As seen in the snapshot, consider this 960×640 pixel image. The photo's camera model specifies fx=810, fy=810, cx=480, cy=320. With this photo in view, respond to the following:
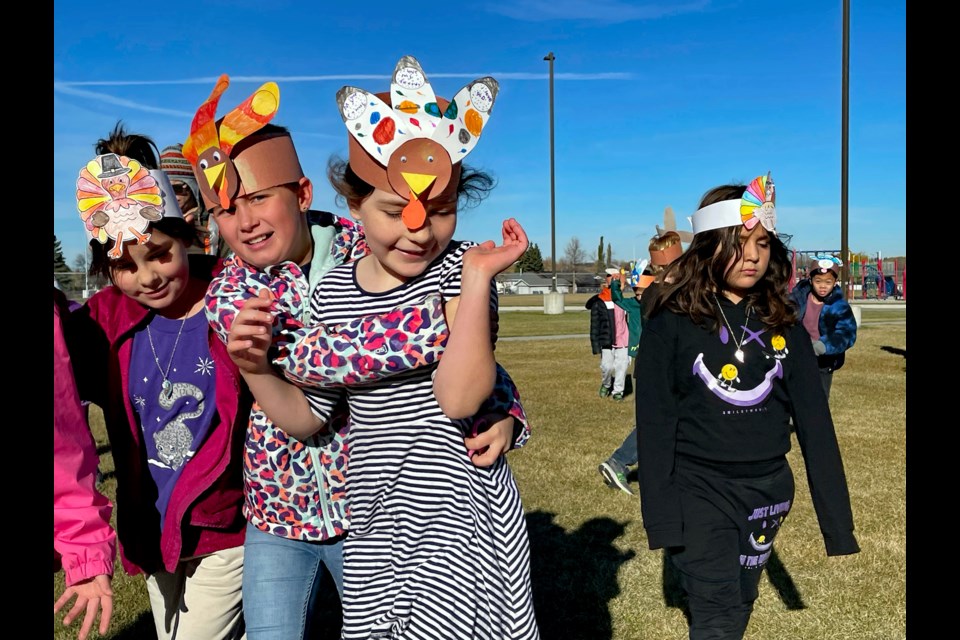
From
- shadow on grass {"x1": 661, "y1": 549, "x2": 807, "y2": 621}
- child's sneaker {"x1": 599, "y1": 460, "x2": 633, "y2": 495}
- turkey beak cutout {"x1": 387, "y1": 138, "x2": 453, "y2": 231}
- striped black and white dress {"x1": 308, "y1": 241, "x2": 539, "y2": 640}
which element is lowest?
shadow on grass {"x1": 661, "y1": 549, "x2": 807, "y2": 621}

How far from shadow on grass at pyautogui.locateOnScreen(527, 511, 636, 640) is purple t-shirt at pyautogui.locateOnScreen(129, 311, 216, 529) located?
81.2 inches

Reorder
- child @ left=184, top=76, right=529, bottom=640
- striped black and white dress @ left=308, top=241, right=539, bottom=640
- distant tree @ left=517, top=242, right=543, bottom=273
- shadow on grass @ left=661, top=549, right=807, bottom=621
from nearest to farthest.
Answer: striped black and white dress @ left=308, top=241, right=539, bottom=640 → child @ left=184, top=76, right=529, bottom=640 → shadow on grass @ left=661, top=549, right=807, bottom=621 → distant tree @ left=517, top=242, right=543, bottom=273

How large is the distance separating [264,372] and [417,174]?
Answer: 2.08 ft

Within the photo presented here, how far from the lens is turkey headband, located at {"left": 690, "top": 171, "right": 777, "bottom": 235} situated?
3.29 meters

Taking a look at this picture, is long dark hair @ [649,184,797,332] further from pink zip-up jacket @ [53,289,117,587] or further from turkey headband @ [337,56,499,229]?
pink zip-up jacket @ [53,289,117,587]

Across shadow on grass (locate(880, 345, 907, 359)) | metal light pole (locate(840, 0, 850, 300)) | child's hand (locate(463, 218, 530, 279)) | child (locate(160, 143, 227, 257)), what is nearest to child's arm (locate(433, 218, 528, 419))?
child's hand (locate(463, 218, 530, 279))

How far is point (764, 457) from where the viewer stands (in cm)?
302

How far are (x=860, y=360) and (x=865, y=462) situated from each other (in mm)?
8780

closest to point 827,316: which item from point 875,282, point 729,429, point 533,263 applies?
point 729,429

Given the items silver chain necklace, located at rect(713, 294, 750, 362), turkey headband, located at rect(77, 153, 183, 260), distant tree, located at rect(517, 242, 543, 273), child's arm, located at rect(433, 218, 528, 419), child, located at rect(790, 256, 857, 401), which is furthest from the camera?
distant tree, located at rect(517, 242, 543, 273)

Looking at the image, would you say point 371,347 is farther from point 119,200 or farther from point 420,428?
point 119,200

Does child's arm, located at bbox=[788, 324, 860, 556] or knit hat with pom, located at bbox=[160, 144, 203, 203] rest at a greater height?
knit hat with pom, located at bbox=[160, 144, 203, 203]

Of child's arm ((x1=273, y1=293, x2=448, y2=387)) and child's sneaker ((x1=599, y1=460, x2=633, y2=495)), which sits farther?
child's sneaker ((x1=599, y1=460, x2=633, y2=495))

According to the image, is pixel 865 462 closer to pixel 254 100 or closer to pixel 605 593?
pixel 605 593
